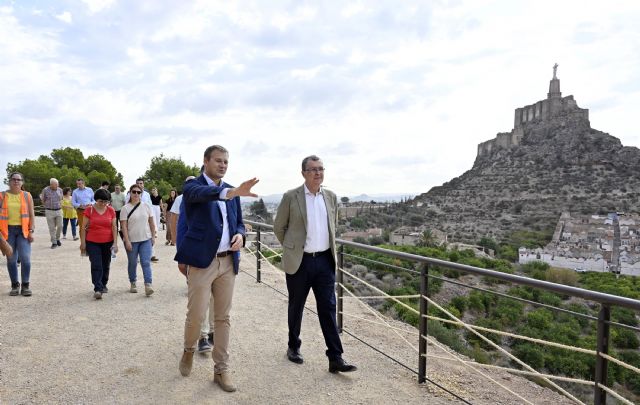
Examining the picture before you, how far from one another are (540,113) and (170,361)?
379 ft

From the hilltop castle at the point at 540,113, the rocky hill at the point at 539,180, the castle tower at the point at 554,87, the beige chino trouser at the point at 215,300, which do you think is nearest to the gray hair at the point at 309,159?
the beige chino trouser at the point at 215,300

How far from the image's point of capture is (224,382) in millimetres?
3332

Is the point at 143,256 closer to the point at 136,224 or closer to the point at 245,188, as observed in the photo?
the point at 136,224

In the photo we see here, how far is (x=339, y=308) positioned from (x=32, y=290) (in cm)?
487

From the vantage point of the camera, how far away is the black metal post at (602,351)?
2.22 m

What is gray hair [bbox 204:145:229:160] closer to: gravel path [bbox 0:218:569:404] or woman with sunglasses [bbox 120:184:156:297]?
gravel path [bbox 0:218:569:404]

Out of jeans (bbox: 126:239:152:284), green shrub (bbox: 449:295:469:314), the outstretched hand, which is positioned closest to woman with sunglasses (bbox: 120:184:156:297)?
jeans (bbox: 126:239:152:284)

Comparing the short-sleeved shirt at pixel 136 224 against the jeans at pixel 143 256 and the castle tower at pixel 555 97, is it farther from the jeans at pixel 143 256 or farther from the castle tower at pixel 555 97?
the castle tower at pixel 555 97

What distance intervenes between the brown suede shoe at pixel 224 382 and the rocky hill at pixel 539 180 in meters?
70.9

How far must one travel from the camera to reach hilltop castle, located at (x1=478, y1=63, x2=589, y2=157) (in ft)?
323

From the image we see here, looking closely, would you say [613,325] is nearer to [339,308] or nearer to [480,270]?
[480,270]

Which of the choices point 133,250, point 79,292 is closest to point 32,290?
point 79,292

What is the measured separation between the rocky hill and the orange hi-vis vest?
69688 millimetres

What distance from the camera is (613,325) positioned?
213cm
